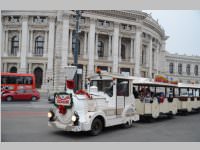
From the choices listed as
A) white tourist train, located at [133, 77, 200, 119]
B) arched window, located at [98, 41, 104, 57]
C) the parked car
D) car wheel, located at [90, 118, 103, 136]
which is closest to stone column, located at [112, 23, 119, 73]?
arched window, located at [98, 41, 104, 57]

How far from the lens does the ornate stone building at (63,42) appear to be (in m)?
42.9

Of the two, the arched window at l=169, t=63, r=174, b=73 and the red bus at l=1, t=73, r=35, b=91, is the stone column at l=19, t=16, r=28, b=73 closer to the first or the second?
the red bus at l=1, t=73, r=35, b=91

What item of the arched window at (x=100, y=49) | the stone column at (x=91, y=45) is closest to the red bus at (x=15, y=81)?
the stone column at (x=91, y=45)

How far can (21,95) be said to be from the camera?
1045 inches

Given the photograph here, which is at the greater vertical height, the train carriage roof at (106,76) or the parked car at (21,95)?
the train carriage roof at (106,76)

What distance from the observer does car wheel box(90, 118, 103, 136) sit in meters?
9.23

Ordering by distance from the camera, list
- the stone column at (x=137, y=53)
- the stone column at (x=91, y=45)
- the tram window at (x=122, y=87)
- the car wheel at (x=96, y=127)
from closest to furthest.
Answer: the car wheel at (x=96, y=127), the tram window at (x=122, y=87), the stone column at (x=91, y=45), the stone column at (x=137, y=53)

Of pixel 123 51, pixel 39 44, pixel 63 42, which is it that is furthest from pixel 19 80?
pixel 123 51

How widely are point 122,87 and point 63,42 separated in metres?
33.4

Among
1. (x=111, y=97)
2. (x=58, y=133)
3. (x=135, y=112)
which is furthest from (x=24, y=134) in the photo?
(x=135, y=112)

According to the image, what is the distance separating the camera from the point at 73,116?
8.71 m

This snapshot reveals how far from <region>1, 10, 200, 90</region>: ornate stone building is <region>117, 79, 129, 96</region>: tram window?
2827 cm

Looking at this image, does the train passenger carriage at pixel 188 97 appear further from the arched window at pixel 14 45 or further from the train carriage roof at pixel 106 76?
the arched window at pixel 14 45

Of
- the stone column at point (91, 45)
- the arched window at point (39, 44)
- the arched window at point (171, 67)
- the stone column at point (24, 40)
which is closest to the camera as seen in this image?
the stone column at point (24, 40)
